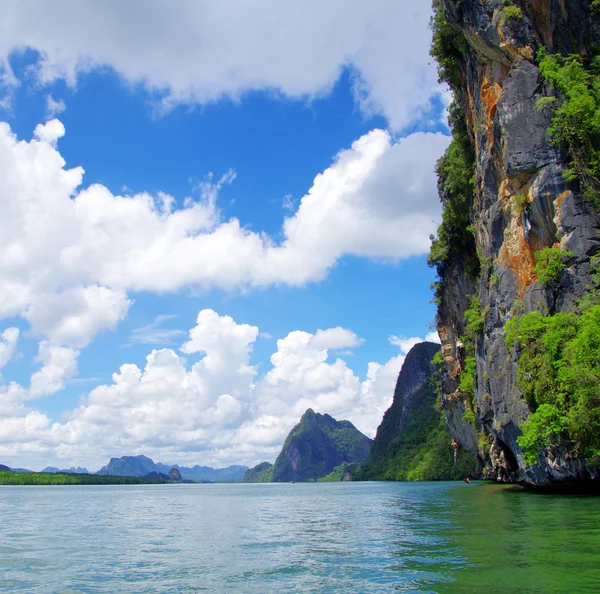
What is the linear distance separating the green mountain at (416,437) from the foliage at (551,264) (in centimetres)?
5497

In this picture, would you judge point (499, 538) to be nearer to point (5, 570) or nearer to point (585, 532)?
point (585, 532)

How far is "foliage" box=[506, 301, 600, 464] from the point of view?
814 inches

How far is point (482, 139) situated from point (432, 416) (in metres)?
106

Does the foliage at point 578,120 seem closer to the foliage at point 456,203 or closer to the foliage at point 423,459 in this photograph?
the foliage at point 456,203

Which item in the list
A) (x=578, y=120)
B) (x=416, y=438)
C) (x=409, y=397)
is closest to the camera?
(x=578, y=120)

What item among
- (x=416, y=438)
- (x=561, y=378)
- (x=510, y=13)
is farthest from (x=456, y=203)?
(x=416, y=438)

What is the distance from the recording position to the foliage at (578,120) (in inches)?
1021

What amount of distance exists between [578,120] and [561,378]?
13.2 meters

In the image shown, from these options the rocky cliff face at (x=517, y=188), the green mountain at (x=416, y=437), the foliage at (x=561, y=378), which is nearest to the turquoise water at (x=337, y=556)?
the foliage at (x=561, y=378)

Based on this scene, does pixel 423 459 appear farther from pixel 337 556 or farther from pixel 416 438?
pixel 337 556

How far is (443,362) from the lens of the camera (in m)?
57.8

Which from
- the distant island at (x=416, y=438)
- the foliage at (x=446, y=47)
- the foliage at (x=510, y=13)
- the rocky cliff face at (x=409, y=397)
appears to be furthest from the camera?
the rocky cliff face at (x=409, y=397)

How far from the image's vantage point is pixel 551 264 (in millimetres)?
25344

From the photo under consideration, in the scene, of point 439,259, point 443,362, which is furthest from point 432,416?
point 439,259
